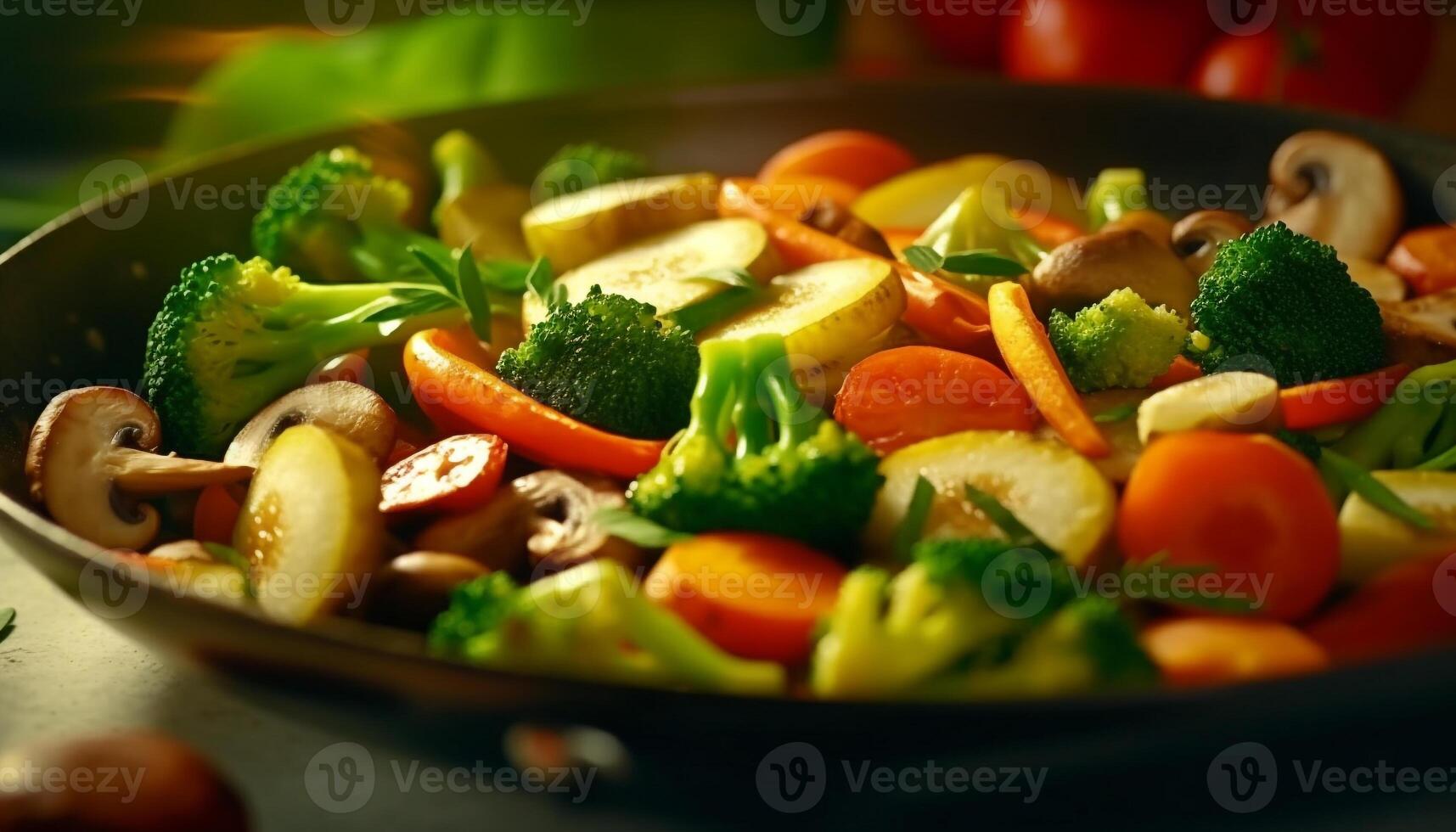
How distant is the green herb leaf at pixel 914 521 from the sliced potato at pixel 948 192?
1.18 m

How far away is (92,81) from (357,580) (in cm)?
343

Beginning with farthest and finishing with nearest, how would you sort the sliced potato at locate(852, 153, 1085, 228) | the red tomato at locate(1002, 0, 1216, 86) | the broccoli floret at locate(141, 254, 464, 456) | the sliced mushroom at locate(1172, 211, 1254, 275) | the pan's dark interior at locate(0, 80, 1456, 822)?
the red tomato at locate(1002, 0, 1216, 86) → the sliced potato at locate(852, 153, 1085, 228) → the sliced mushroom at locate(1172, 211, 1254, 275) → the broccoli floret at locate(141, 254, 464, 456) → the pan's dark interior at locate(0, 80, 1456, 822)

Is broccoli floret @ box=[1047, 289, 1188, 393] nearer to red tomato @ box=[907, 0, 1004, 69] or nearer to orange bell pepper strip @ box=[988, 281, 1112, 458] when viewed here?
orange bell pepper strip @ box=[988, 281, 1112, 458]

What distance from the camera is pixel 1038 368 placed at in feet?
6.29

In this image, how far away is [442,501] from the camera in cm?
183

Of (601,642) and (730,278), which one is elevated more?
(730,278)

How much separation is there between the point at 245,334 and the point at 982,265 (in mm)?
1200

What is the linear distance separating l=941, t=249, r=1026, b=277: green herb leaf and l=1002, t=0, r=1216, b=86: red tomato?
189 centimetres

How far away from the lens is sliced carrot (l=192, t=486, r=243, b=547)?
76.4 inches

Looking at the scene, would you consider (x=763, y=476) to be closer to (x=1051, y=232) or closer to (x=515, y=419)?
(x=515, y=419)

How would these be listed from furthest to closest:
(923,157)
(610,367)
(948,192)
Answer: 1. (923,157)
2. (948,192)
3. (610,367)

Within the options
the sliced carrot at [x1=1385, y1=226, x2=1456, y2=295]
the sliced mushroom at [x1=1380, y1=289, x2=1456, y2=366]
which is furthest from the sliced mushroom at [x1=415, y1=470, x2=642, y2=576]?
the sliced carrot at [x1=1385, y1=226, x2=1456, y2=295]

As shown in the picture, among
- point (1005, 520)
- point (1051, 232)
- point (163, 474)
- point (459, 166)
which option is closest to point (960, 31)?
point (1051, 232)

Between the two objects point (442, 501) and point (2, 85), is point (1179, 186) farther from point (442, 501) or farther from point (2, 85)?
point (2, 85)
